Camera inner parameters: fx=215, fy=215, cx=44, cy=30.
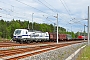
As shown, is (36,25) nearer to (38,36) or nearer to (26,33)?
(38,36)

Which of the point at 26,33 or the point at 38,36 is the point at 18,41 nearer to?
the point at 26,33

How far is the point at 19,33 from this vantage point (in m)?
42.4

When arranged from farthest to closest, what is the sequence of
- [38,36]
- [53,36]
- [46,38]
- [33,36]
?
[53,36] → [46,38] → [38,36] → [33,36]

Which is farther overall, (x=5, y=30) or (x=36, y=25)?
(x=36, y=25)

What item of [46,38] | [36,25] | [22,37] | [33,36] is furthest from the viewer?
[36,25]

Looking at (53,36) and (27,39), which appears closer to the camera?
(27,39)

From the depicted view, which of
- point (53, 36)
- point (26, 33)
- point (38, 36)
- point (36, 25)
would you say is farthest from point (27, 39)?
point (36, 25)

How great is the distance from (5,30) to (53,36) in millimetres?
21919

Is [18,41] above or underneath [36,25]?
underneath

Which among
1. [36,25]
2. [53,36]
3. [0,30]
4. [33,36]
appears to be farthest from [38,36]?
[36,25]

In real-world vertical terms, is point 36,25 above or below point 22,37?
above

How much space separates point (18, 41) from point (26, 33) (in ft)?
9.69

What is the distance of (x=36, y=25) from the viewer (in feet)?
388

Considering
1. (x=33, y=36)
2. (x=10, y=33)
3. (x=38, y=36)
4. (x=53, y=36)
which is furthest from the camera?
(x=10, y=33)
